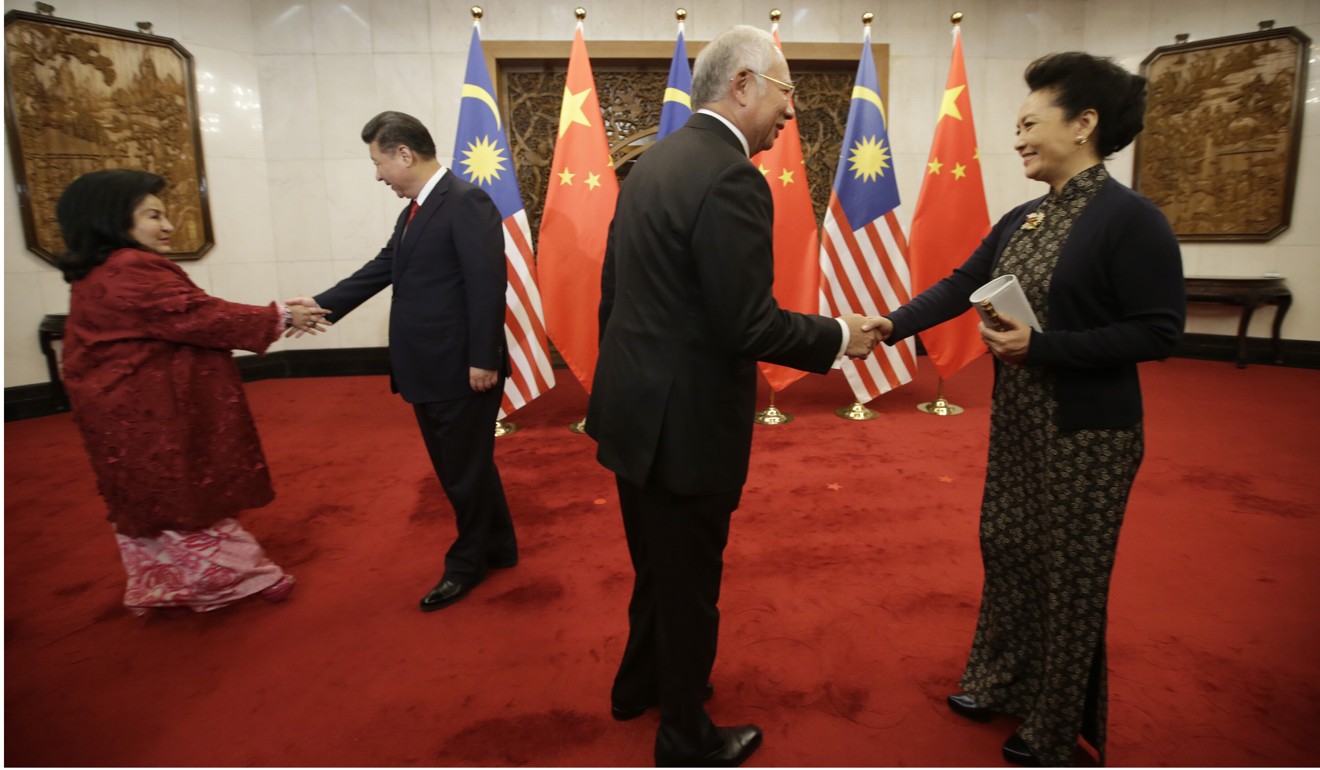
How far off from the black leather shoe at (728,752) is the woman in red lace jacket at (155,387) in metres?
1.73

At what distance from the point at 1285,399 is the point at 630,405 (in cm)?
581

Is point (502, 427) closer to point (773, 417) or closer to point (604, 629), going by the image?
point (773, 417)

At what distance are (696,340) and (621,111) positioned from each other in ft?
18.6

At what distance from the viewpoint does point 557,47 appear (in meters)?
6.34

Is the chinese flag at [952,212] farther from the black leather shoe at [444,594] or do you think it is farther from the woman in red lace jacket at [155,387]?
the woman in red lace jacket at [155,387]

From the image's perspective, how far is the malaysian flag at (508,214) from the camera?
15.0ft

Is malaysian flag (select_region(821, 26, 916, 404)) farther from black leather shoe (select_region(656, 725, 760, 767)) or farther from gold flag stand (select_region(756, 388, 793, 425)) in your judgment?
black leather shoe (select_region(656, 725, 760, 767))

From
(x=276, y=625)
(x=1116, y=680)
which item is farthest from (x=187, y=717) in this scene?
(x=1116, y=680)

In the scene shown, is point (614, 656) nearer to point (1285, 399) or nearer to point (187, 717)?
point (187, 717)

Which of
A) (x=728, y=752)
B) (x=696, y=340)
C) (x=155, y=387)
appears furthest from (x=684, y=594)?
(x=155, y=387)

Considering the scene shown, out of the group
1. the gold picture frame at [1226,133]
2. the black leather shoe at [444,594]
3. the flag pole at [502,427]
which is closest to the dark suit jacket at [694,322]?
the black leather shoe at [444,594]

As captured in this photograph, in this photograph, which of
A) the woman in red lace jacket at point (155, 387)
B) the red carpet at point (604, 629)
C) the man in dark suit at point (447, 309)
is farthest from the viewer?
the man in dark suit at point (447, 309)

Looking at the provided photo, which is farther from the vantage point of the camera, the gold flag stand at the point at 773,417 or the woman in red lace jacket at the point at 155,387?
the gold flag stand at the point at 773,417

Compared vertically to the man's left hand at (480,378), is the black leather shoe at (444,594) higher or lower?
lower
